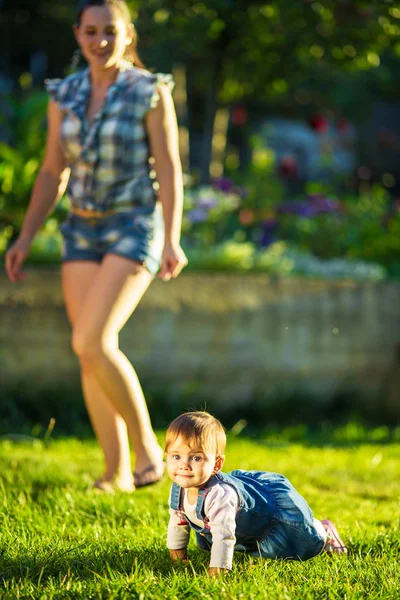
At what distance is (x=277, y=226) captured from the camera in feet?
28.4

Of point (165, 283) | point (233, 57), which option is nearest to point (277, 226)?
point (233, 57)

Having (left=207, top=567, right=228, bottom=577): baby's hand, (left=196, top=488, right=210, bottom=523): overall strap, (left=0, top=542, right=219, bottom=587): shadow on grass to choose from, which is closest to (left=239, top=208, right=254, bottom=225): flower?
(left=0, top=542, right=219, bottom=587): shadow on grass

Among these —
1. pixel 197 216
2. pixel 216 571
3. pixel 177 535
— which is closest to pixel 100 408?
pixel 177 535

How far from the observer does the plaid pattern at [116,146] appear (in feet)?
12.7

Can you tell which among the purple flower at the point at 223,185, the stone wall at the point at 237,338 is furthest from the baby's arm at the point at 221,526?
the purple flower at the point at 223,185

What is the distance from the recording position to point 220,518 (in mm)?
2594

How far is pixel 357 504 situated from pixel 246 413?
7.87ft

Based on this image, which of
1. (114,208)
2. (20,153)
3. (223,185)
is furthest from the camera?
(223,185)

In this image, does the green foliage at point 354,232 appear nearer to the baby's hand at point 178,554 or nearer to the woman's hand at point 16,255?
the woman's hand at point 16,255

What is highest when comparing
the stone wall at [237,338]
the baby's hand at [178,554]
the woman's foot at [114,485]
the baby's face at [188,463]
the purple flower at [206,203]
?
the baby's face at [188,463]

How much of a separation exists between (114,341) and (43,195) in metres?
0.80

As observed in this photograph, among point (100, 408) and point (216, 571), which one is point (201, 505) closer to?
point (216, 571)

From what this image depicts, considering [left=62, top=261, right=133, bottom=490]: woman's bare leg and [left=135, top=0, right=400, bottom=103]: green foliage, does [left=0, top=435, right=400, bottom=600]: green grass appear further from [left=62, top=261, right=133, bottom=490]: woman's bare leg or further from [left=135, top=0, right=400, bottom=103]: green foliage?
[left=135, top=0, right=400, bottom=103]: green foliage

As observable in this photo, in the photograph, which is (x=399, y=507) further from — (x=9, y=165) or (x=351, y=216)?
(x=351, y=216)
